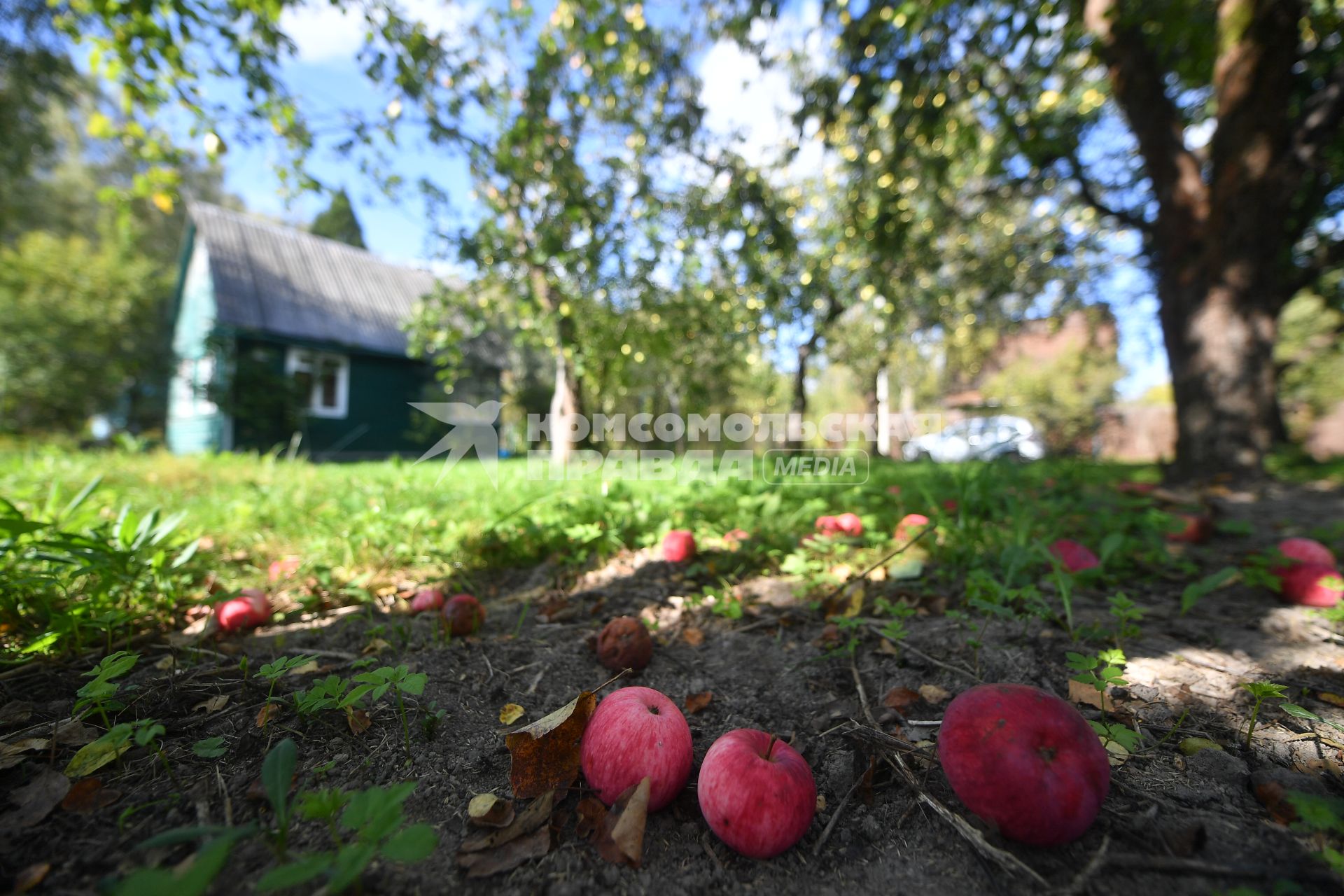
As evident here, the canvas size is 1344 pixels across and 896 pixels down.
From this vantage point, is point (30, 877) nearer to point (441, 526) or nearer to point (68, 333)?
point (441, 526)

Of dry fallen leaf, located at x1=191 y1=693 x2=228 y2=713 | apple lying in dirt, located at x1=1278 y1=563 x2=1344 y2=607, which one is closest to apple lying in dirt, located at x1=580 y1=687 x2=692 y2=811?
dry fallen leaf, located at x1=191 y1=693 x2=228 y2=713

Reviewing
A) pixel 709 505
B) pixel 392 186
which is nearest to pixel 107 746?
pixel 709 505

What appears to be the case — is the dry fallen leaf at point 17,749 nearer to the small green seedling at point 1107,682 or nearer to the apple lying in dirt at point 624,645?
the apple lying in dirt at point 624,645

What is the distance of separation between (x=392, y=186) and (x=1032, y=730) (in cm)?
694

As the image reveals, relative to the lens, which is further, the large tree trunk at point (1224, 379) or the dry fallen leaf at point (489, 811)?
the large tree trunk at point (1224, 379)

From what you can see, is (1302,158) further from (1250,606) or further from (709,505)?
(709,505)

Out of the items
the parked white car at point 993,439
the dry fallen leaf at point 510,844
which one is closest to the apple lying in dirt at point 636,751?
the dry fallen leaf at point 510,844

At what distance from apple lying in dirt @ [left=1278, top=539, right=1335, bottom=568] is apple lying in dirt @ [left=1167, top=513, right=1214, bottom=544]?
0.53 metres

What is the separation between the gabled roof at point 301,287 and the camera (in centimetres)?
1193

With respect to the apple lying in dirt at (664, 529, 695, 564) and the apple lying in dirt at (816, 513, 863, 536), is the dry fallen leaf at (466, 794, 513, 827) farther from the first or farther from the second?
the apple lying in dirt at (816, 513, 863, 536)

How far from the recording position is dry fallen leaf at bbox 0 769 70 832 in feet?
3.19

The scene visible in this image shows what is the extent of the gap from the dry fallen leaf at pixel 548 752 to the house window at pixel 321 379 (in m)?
13.9

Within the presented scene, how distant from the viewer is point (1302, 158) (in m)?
4.98

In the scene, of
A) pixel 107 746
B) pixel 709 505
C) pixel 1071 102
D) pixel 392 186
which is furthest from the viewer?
pixel 1071 102
